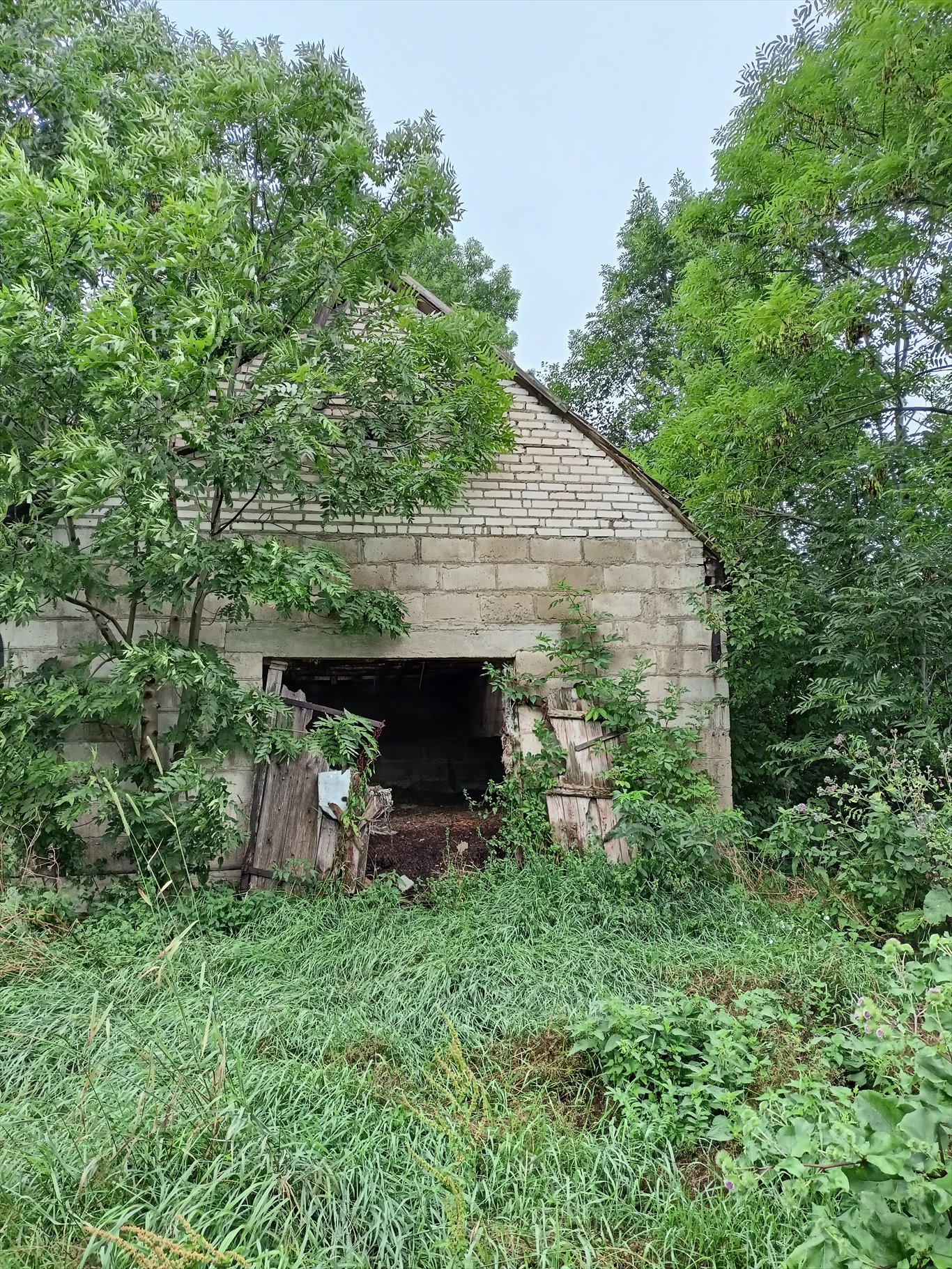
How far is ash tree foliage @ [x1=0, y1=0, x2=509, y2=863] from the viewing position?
11.8 feet

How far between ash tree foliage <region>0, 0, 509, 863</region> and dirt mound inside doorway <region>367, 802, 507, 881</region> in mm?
1724

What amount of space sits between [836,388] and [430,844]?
18.2 ft

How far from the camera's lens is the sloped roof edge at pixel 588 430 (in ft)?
18.3

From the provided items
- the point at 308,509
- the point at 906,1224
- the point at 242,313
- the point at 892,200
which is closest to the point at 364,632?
the point at 308,509

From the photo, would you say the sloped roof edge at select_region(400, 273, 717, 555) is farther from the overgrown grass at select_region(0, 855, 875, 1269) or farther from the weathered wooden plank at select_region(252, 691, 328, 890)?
the weathered wooden plank at select_region(252, 691, 328, 890)

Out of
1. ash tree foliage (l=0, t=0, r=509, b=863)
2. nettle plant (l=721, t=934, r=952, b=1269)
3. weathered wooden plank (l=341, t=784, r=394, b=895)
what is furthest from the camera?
weathered wooden plank (l=341, t=784, r=394, b=895)

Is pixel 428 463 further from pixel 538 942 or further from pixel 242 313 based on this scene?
pixel 538 942

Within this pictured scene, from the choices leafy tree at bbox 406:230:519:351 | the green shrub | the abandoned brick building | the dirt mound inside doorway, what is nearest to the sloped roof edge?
the abandoned brick building

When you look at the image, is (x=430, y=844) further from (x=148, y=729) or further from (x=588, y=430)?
(x=588, y=430)

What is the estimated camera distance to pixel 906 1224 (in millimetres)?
1512

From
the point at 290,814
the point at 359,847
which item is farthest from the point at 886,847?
the point at 290,814

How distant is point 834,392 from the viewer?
20.1ft

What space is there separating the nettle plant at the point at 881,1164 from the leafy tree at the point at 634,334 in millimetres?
13025

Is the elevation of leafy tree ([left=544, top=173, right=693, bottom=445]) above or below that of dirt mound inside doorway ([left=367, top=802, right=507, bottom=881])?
above
